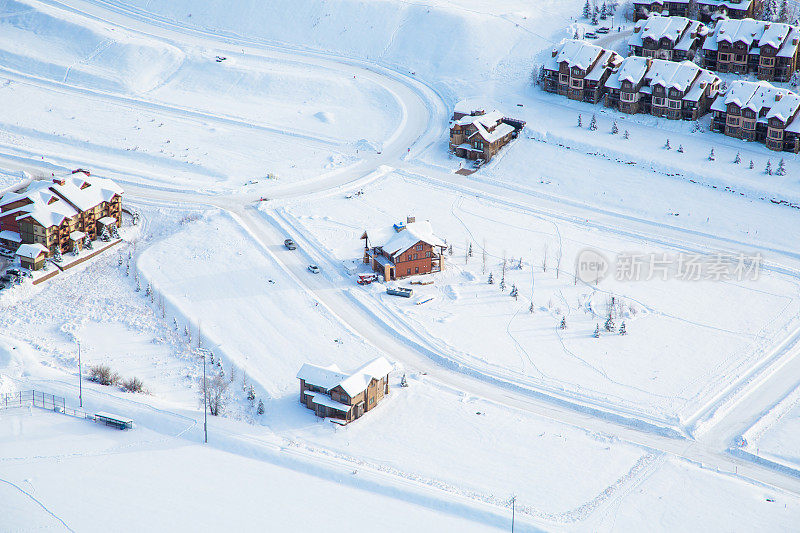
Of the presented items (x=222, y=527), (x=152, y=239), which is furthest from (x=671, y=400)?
(x=152, y=239)

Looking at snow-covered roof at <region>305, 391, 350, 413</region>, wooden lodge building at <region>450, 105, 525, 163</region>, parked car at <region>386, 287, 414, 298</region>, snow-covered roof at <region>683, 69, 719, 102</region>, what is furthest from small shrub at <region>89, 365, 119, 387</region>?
snow-covered roof at <region>683, 69, 719, 102</region>

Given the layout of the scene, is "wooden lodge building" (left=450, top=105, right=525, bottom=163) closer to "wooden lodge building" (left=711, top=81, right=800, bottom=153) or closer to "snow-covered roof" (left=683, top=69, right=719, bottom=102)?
"snow-covered roof" (left=683, top=69, right=719, bottom=102)

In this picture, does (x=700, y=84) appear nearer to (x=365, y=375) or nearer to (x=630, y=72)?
(x=630, y=72)

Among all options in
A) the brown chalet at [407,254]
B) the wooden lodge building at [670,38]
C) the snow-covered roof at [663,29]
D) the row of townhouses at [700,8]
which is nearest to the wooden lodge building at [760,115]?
the wooden lodge building at [670,38]

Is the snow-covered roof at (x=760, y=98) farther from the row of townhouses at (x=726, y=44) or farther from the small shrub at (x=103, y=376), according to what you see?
the small shrub at (x=103, y=376)

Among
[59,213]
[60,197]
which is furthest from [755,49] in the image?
[59,213]

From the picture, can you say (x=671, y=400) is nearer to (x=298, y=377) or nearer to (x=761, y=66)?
(x=298, y=377)
